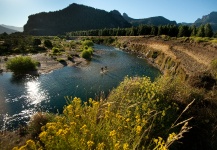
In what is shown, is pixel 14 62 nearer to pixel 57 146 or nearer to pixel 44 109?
pixel 44 109

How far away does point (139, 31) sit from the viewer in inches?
3521

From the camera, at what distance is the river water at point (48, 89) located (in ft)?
61.0

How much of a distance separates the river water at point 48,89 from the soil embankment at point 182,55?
149 inches

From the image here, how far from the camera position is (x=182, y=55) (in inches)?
1437

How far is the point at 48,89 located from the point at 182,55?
22728 millimetres

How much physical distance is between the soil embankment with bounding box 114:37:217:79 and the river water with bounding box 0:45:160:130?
3789 millimetres

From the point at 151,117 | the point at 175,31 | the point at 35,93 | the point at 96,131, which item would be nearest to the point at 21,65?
the point at 35,93

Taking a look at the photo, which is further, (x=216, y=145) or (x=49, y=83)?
(x=49, y=83)

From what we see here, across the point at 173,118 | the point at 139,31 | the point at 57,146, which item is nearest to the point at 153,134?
the point at 173,118

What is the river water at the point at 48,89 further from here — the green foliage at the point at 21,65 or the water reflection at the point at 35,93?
the green foliage at the point at 21,65

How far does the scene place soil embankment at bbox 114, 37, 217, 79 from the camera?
27.4m

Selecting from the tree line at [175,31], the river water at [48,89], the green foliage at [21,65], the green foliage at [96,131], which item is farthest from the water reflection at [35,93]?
the tree line at [175,31]

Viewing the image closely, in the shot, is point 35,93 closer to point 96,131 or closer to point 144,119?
point 96,131

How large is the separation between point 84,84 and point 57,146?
21.9 metres
